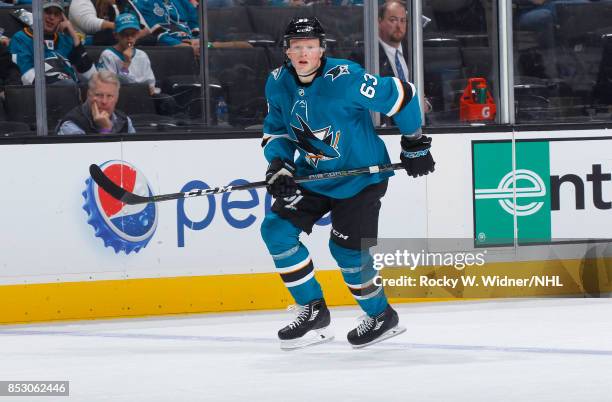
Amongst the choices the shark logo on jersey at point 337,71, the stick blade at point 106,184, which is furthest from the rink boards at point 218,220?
the shark logo on jersey at point 337,71

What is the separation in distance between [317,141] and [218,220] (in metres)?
1.39

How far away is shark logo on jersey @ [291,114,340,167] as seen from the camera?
4.74 m

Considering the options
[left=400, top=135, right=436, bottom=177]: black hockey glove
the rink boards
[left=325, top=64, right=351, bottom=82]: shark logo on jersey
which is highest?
[left=325, top=64, right=351, bottom=82]: shark logo on jersey

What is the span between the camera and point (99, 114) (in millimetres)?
5934

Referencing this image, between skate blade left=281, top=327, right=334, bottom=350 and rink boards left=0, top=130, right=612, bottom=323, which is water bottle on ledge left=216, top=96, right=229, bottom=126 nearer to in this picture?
rink boards left=0, top=130, right=612, bottom=323

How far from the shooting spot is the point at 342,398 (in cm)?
383

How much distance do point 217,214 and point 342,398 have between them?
2334 millimetres

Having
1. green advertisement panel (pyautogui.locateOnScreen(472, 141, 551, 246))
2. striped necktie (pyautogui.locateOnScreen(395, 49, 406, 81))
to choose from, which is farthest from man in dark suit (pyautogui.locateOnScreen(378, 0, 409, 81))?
green advertisement panel (pyautogui.locateOnScreen(472, 141, 551, 246))

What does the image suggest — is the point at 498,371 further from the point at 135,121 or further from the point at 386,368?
the point at 135,121

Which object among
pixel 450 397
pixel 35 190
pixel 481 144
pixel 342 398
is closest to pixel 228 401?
pixel 342 398

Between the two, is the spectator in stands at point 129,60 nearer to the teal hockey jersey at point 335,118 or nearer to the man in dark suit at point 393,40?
the man in dark suit at point 393,40

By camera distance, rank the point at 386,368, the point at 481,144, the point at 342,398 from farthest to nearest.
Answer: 1. the point at 481,144
2. the point at 386,368
3. the point at 342,398

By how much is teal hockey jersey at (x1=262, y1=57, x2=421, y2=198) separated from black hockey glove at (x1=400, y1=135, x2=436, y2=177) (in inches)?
1.7

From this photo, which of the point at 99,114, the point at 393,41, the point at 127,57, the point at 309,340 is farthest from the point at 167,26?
the point at 309,340
